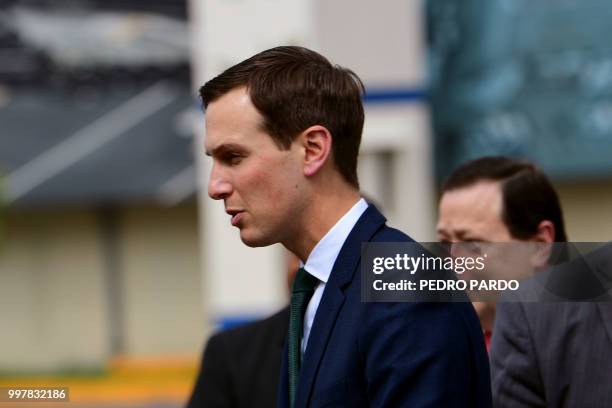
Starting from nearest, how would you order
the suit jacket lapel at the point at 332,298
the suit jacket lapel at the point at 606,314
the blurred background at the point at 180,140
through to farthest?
1. the suit jacket lapel at the point at 332,298
2. the suit jacket lapel at the point at 606,314
3. the blurred background at the point at 180,140

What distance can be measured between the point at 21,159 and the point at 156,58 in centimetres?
247

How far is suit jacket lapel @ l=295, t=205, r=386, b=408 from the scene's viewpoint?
239 centimetres

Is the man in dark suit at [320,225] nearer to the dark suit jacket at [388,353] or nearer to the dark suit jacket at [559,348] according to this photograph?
the dark suit jacket at [388,353]

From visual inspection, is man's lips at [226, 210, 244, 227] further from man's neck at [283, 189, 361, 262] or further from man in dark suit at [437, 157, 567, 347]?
man in dark suit at [437, 157, 567, 347]

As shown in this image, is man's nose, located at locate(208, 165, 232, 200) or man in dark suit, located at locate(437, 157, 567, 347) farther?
man in dark suit, located at locate(437, 157, 567, 347)

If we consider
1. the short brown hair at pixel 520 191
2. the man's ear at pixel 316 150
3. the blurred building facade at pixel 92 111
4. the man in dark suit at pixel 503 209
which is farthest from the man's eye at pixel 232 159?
the blurred building facade at pixel 92 111

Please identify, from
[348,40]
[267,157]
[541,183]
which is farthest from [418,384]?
[348,40]

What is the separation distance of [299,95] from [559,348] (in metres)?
0.82

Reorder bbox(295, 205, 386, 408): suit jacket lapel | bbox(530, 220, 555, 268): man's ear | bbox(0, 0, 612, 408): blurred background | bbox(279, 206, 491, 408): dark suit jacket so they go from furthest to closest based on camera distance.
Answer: bbox(0, 0, 612, 408): blurred background < bbox(530, 220, 555, 268): man's ear < bbox(295, 205, 386, 408): suit jacket lapel < bbox(279, 206, 491, 408): dark suit jacket

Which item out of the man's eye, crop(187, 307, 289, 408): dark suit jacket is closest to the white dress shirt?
the man's eye

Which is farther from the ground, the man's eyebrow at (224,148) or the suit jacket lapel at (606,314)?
the man's eyebrow at (224,148)

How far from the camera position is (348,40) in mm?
14398

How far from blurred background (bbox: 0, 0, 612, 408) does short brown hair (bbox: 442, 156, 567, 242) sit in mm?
10548

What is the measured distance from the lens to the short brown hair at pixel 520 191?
3.67 m
